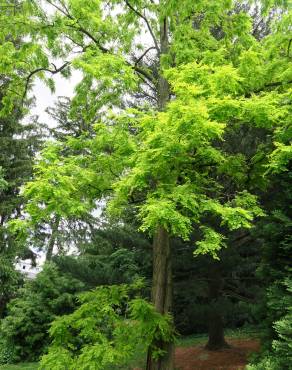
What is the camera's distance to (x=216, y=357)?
35.7 feet

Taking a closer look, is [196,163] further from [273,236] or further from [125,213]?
[125,213]

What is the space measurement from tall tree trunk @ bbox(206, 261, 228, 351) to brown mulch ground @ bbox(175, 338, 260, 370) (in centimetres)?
27

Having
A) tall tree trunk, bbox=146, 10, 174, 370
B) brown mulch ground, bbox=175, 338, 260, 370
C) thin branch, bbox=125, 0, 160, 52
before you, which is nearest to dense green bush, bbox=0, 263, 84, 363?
brown mulch ground, bbox=175, 338, 260, 370

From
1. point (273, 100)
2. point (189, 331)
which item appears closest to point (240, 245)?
point (273, 100)

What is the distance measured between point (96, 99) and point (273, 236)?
533cm

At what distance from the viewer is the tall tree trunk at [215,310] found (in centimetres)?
991

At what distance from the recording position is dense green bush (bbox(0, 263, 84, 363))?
14.2 metres

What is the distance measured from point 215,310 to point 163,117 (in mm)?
6195

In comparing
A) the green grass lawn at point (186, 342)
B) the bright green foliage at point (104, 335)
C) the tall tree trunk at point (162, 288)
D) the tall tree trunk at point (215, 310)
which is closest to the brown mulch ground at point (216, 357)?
the tall tree trunk at point (215, 310)

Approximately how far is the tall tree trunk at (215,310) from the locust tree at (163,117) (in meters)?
1.70

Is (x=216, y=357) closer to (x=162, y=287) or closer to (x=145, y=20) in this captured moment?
(x=162, y=287)

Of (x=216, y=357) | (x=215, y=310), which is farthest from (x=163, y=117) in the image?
(x=216, y=357)

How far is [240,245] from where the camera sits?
9992 mm

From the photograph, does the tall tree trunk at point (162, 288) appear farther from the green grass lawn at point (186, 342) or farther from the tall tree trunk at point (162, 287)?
the green grass lawn at point (186, 342)
